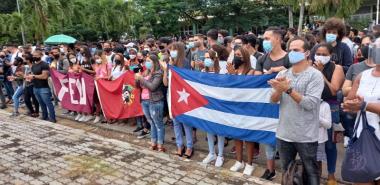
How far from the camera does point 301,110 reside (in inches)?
151

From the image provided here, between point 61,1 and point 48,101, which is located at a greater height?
point 61,1

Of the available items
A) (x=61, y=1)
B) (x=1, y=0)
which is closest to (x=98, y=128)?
(x=61, y=1)

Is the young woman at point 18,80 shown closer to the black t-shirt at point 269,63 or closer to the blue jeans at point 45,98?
the blue jeans at point 45,98

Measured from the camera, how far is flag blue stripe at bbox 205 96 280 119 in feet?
16.6

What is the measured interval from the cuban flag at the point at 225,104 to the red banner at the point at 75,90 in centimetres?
322

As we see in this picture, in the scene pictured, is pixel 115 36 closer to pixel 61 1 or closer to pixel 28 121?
pixel 61 1

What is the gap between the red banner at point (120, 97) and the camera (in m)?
7.84

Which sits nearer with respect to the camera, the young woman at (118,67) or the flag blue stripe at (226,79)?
the flag blue stripe at (226,79)

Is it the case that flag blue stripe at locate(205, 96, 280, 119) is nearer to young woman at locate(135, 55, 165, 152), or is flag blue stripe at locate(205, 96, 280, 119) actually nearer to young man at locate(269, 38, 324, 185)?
young woman at locate(135, 55, 165, 152)

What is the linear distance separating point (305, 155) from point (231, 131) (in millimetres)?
1760

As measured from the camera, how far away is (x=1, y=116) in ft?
34.1

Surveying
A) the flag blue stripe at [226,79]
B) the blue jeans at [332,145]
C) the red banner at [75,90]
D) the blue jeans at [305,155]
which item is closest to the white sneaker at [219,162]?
the flag blue stripe at [226,79]

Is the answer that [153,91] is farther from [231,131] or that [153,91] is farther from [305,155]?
[305,155]

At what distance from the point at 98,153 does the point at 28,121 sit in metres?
3.80
